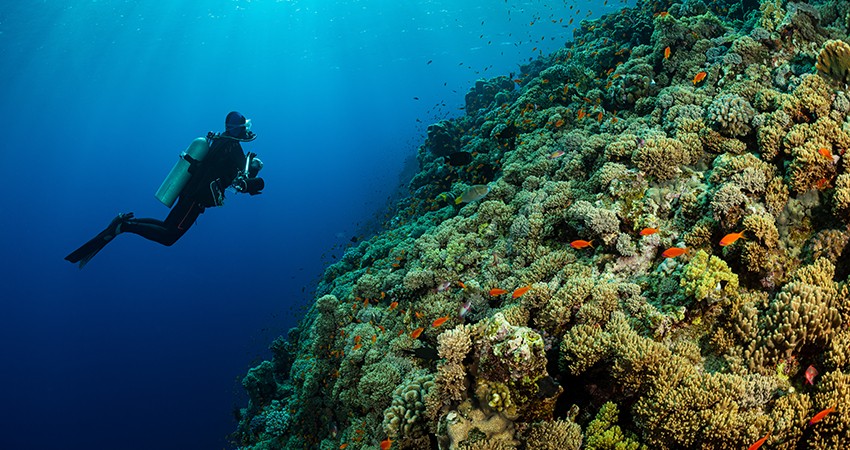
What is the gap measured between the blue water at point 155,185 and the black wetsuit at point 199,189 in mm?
10209

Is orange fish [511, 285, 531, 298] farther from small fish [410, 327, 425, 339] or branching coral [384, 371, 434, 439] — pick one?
small fish [410, 327, 425, 339]

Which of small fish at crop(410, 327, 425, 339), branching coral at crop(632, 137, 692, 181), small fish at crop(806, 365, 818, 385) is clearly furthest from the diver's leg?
small fish at crop(806, 365, 818, 385)

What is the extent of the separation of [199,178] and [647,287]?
9.77 meters

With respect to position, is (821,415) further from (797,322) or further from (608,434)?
(608,434)

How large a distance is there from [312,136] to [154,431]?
403 feet

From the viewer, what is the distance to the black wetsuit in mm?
9656

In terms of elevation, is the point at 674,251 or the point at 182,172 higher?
the point at 674,251

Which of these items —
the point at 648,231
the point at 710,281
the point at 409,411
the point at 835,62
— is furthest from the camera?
the point at 835,62

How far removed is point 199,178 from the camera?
9.80 metres

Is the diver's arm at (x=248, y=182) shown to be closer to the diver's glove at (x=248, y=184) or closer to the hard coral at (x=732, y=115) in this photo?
the diver's glove at (x=248, y=184)

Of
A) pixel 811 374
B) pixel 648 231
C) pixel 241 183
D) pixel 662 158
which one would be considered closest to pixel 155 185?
pixel 241 183

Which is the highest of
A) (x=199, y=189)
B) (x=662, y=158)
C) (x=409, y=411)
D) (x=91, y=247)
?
(x=662, y=158)

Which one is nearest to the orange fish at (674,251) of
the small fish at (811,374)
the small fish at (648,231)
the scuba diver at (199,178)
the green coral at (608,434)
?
the small fish at (648,231)

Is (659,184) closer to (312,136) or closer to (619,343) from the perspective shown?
(619,343)
